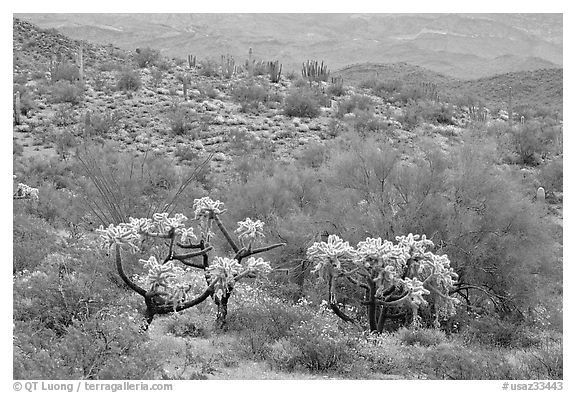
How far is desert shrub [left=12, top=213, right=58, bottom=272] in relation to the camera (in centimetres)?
1311

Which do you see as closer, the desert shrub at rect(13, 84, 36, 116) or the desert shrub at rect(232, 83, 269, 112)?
the desert shrub at rect(13, 84, 36, 116)

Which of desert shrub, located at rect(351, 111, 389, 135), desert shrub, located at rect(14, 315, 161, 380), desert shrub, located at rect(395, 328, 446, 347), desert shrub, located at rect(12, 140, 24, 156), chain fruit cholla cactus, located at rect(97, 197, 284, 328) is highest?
chain fruit cholla cactus, located at rect(97, 197, 284, 328)

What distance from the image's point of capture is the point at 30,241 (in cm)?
1436

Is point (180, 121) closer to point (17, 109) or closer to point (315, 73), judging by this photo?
point (17, 109)

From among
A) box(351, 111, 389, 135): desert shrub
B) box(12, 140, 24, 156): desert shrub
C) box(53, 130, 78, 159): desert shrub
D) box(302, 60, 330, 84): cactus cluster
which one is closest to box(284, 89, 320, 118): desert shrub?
box(351, 111, 389, 135): desert shrub

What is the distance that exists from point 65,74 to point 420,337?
89.0ft

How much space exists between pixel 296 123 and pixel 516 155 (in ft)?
29.1

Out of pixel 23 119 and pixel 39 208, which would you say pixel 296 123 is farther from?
pixel 39 208

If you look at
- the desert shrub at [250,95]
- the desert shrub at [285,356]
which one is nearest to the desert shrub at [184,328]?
the desert shrub at [285,356]

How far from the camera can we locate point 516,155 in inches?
1047

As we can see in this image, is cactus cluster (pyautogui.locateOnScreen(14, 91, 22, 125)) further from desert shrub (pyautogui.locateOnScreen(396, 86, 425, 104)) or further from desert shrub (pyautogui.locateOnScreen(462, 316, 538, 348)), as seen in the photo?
desert shrub (pyautogui.locateOnScreen(462, 316, 538, 348))

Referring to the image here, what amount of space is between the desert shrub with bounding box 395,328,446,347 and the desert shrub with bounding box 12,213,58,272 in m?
7.04

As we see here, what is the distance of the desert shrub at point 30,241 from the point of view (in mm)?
13109

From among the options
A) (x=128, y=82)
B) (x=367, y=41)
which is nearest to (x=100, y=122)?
(x=128, y=82)
